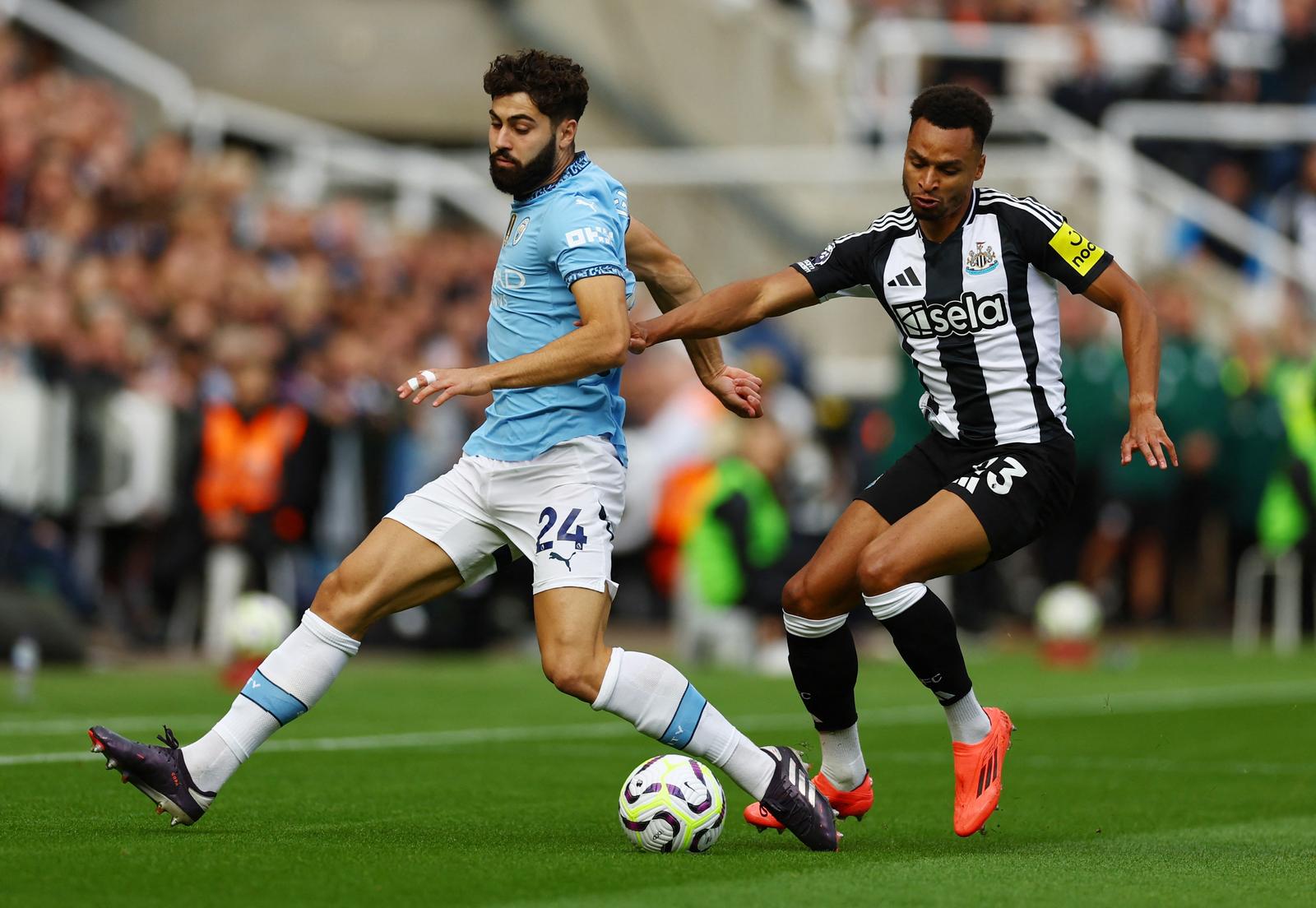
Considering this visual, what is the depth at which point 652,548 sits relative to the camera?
1934 cm

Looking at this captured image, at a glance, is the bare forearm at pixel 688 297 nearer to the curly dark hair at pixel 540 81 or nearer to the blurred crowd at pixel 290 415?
the curly dark hair at pixel 540 81

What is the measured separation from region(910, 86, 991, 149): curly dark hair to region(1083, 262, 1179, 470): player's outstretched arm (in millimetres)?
654

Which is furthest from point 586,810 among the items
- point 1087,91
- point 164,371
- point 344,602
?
point 1087,91

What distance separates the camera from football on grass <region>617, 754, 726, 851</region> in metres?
7.09

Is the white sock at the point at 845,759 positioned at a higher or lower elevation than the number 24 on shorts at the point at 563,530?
lower

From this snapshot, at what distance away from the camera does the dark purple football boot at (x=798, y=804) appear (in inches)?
283

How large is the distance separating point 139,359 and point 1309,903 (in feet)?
39.2

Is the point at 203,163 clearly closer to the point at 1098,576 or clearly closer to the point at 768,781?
the point at 1098,576

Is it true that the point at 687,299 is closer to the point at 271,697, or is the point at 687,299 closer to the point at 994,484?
the point at 994,484

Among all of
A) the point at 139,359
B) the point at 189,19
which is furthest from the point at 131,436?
the point at 189,19

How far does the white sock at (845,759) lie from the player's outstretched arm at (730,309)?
4.85 ft

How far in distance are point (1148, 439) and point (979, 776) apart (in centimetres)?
128

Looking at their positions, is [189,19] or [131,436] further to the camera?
[189,19]

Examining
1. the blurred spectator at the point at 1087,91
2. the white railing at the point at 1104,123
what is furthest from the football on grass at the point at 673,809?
the blurred spectator at the point at 1087,91
